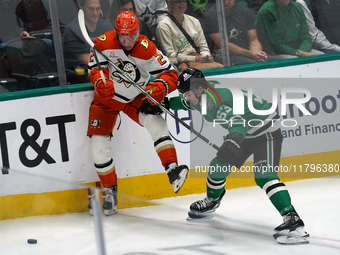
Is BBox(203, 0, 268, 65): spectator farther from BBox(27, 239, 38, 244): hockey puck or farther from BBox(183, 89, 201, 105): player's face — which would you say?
BBox(27, 239, 38, 244): hockey puck

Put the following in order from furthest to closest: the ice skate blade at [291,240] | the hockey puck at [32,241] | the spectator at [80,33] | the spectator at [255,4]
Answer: the spectator at [255,4] < the spectator at [80,33] < the ice skate blade at [291,240] < the hockey puck at [32,241]

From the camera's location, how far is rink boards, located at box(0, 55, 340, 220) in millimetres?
3189

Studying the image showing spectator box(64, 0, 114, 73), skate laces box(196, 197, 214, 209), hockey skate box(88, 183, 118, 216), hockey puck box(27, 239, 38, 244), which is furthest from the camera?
spectator box(64, 0, 114, 73)

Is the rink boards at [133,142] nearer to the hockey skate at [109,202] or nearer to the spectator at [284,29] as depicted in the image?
the spectator at [284,29]

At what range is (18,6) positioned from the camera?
10.5 ft

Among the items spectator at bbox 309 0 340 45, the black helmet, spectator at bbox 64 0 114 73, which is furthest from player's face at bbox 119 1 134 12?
spectator at bbox 309 0 340 45

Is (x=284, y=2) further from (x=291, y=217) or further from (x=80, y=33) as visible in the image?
(x=291, y=217)

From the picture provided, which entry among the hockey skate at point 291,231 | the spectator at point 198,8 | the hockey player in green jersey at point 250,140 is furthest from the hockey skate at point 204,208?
the spectator at point 198,8

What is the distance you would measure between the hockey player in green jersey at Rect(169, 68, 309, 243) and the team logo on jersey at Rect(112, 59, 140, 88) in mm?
421

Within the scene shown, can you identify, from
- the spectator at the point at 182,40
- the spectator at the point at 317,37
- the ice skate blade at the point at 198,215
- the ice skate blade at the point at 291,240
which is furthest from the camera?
the spectator at the point at 317,37

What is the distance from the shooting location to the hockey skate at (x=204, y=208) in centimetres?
308

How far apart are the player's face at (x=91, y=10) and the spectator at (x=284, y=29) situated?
1.37m

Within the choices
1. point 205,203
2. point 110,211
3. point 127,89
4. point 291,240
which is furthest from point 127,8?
point 110,211

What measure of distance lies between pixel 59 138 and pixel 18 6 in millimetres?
1031
